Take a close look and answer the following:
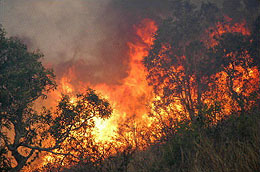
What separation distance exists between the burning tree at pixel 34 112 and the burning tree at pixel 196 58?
37.9 ft

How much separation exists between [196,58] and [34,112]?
2452 cm

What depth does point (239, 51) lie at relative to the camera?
2211 centimetres

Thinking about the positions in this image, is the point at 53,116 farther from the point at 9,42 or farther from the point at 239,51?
the point at 239,51

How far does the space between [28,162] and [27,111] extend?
13.2 ft

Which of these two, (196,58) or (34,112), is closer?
(34,112)

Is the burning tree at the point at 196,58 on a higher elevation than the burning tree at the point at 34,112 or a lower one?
higher

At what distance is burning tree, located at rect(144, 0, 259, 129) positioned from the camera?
22814 mm

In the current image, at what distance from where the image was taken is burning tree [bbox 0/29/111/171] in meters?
12.5

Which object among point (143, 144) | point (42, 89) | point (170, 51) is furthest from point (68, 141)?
point (170, 51)

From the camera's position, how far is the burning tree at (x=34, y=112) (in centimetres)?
1250

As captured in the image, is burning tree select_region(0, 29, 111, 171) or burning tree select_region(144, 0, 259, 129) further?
burning tree select_region(144, 0, 259, 129)

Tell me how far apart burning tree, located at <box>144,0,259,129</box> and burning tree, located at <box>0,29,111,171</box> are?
37.9 feet

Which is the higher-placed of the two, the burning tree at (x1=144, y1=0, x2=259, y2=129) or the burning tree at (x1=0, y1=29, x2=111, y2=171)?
the burning tree at (x1=144, y1=0, x2=259, y2=129)

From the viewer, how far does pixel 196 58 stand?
90.4ft
